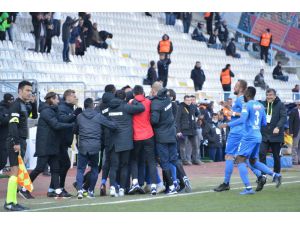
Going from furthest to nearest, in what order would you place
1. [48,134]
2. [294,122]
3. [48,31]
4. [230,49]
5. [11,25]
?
[230,49] < [48,31] < [11,25] < [294,122] < [48,134]

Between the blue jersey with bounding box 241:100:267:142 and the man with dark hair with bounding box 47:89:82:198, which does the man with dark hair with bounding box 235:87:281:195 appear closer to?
the blue jersey with bounding box 241:100:267:142

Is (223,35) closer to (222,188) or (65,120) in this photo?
(222,188)

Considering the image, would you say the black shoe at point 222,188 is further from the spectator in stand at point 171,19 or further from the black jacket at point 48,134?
the spectator in stand at point 171,19

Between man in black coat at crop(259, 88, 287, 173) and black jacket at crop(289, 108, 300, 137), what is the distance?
6.36 metres

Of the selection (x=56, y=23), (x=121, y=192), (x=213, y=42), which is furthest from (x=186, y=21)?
(x=121, y=192)

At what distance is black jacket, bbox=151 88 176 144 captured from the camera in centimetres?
1602

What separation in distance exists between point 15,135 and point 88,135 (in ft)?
6.47

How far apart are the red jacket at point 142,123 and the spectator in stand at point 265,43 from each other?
2422 cm

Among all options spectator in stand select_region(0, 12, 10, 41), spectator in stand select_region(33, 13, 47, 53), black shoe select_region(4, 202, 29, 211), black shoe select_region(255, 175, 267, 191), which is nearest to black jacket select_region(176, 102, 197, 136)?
spectator in stand select_region(0, 12, 10, 41)

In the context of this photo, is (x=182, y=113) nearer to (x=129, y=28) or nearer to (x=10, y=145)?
(x=10, y=145)

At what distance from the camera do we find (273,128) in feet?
60.6

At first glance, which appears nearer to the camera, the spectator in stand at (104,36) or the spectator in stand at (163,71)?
the spectator in stand at (163,71)

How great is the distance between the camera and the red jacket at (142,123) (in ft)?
52.9

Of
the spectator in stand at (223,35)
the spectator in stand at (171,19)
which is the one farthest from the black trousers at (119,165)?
the spectator in stand at (223,35)
